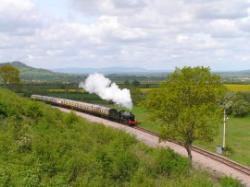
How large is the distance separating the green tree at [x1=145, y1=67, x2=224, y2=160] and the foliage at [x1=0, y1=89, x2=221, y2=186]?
3.62 m

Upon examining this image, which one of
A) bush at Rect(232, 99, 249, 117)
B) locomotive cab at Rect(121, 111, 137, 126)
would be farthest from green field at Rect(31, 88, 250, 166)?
locomotive cab at Rect(121, 111, 137, 126)

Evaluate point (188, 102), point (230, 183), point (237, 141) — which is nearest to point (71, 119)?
point (188, 102)

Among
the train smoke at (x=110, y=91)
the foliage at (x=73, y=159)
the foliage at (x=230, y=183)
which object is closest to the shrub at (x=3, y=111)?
the foliage at (x=73, y=159)

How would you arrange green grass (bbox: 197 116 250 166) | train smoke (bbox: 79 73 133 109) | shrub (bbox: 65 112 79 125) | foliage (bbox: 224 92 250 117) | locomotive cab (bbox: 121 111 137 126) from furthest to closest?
1. foliage (bbox: 224 92 250 117)
2. train smoke (bbox: 79 73 133 109)
3. locomotive cab (bbox: 121 111 137 126)
4. shrub (bbox: 65 112 79 125)
5. green grass (bbox: 197 116 250 166)

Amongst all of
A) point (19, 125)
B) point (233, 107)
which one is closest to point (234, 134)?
point (233, 107)

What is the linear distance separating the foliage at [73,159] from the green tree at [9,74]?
84.6 meters

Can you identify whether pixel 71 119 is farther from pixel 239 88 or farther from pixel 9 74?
pixel 239 88

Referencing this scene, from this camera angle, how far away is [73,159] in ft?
109

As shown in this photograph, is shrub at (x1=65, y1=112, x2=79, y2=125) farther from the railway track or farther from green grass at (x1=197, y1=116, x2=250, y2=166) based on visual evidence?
green grass at (x1=197, y1=116, x2=250, y2=166)

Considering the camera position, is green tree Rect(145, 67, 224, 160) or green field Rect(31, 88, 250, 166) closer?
green tree Rect(145, 67, 224, 160)

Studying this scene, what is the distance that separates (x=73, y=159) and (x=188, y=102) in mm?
15928

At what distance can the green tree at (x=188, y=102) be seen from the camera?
43.5 m

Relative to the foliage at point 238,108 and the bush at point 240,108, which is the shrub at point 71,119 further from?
the bush at point 240,108

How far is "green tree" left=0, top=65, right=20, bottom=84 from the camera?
128250 mm
